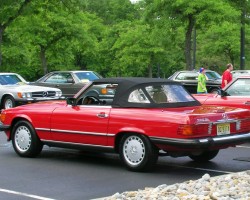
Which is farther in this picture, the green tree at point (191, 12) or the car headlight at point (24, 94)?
the green tree at point (191, 12)

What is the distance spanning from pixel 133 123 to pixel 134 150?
0.41m

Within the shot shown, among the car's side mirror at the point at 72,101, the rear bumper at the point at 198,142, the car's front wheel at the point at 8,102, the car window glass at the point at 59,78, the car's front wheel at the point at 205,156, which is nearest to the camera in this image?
the rear bumper at the point at 198,142

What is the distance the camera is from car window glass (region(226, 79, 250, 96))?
38.7 feet

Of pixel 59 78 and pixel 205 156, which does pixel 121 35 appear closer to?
pixel 59 78

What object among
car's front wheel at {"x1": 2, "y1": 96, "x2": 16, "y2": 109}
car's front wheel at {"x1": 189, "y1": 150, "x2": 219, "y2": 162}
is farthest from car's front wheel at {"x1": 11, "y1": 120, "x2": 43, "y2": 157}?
car's front wheel at {"x1": 2, "y1": 96, "x2": 16, "y2": 109}

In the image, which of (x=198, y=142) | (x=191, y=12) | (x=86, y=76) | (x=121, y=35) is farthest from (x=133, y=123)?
(x=121, y=35)

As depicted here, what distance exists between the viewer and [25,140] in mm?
9859

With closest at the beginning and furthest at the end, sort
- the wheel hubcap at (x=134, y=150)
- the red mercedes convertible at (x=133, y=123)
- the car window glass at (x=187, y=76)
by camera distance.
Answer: the red mercedes convertible at (x=133, y=123)
the wheel hubcap at (x=134, y=150)
the car window glass at (x=187, y=76)

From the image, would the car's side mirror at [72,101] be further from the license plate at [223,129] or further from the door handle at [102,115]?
the license plate at [223,129]

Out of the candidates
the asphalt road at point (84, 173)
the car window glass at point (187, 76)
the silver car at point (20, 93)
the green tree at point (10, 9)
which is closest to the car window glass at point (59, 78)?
the silver car at point (20, 93)

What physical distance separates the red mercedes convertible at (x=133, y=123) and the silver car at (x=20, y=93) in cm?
958

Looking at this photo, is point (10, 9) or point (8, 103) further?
point (10, 9)

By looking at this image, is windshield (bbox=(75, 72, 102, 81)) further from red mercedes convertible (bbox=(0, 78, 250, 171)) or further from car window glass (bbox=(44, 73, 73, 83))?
red mercedes convertible (bbox=(0, 78, 250, 171))

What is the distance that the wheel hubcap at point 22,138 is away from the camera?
9.82 m
